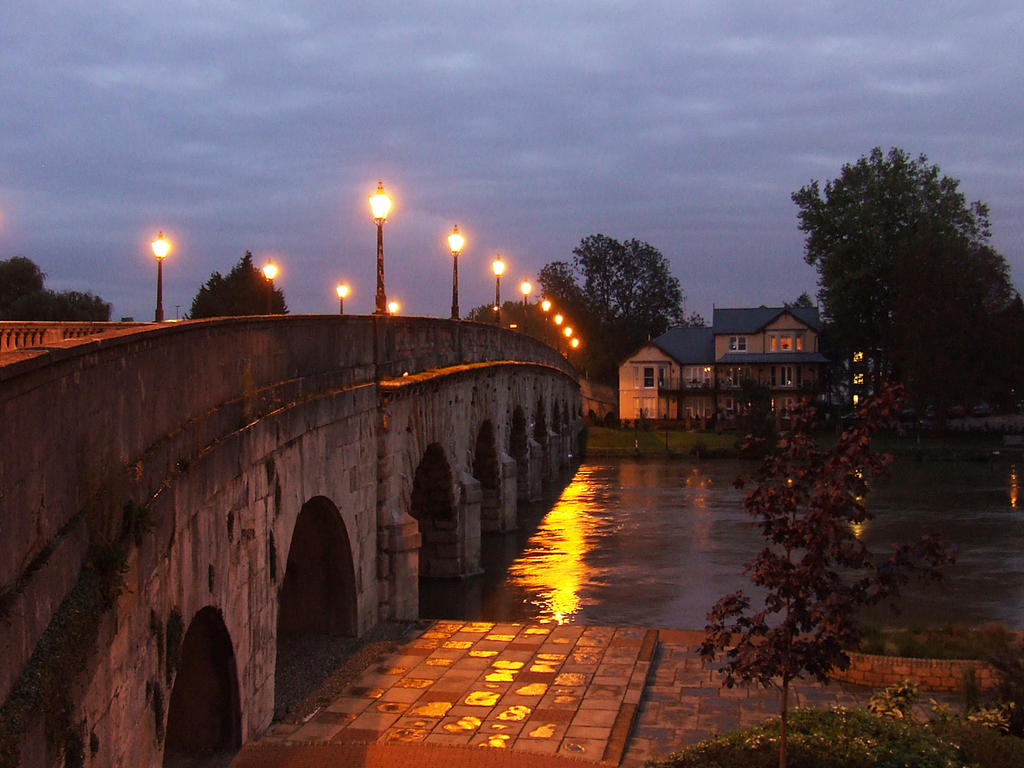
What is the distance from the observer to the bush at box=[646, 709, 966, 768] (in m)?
10.7

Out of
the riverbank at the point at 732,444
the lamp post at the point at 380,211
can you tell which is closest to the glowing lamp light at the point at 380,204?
the lamp post at the point at 380,211

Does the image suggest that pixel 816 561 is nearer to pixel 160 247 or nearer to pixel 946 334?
pixel 160 247

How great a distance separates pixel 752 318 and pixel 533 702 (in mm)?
70268

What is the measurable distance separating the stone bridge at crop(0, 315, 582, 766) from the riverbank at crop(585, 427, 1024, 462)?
38463mm

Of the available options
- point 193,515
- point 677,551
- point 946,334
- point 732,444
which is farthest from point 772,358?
point 193,515

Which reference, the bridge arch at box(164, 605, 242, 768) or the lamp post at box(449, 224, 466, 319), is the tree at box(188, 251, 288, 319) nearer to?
the lamp post at box(449, 224, 466, 319)

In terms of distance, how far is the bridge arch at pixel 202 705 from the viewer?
11.4 metres

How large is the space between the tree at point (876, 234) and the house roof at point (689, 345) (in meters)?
10.2

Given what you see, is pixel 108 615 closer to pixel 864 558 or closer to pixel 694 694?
pixel 864 558

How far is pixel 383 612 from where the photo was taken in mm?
19203

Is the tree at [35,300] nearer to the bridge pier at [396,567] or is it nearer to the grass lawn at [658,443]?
the bridge pier at [396,567]

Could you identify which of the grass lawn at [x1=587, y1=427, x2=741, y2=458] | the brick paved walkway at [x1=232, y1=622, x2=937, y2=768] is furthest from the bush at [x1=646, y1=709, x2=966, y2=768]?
the grass lawn at [x1=587, y1=427, x2=741, y2=458]

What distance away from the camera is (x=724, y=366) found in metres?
80.0

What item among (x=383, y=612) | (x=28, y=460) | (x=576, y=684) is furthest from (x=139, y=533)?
(x=383, y=612)
